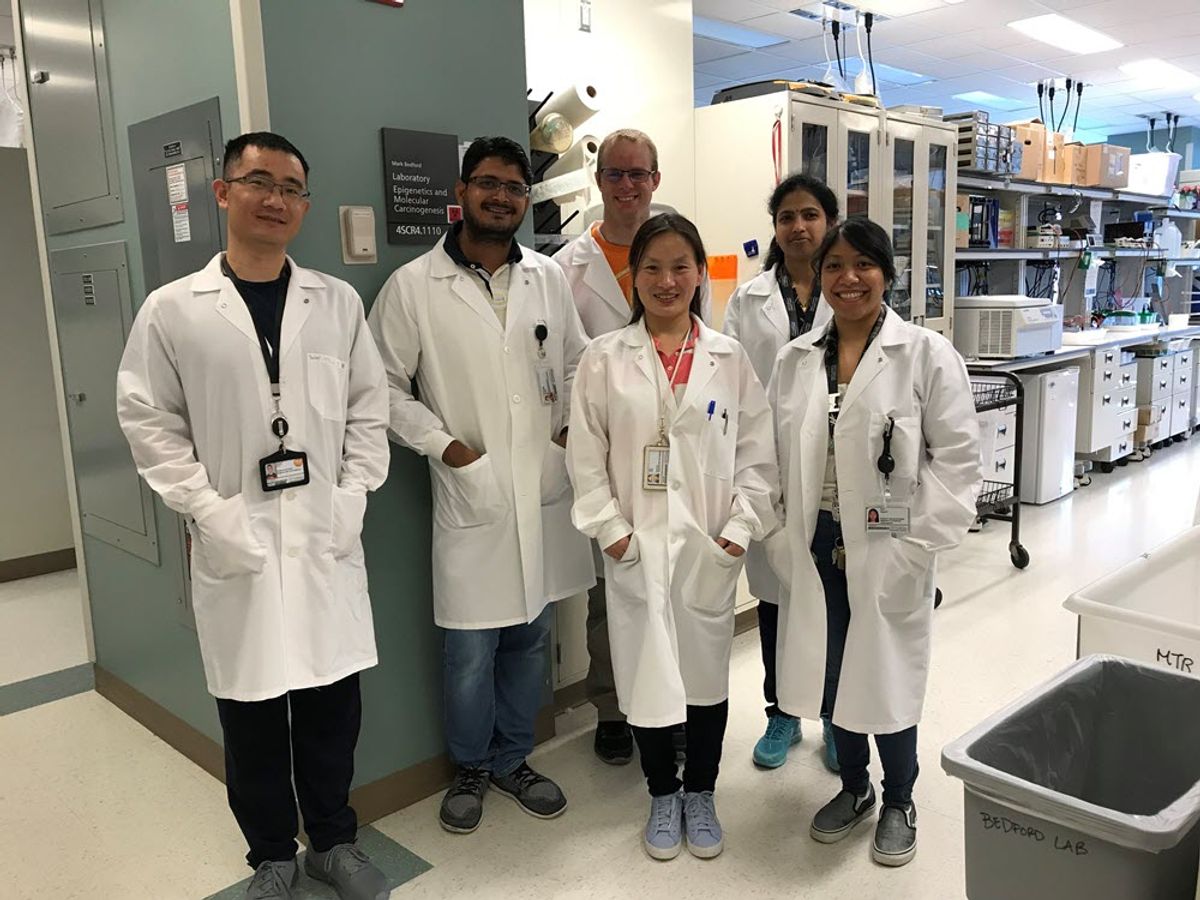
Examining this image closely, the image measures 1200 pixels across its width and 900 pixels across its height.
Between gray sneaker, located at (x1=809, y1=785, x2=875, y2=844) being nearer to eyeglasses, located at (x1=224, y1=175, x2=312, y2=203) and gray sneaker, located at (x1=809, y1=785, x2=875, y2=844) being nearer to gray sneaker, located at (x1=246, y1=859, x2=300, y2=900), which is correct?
gray sneaker, located at (x1=246, y1=859, x2=300, y2=900)

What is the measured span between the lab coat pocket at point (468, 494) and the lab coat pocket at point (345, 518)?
282 mm

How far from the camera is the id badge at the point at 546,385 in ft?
7.41

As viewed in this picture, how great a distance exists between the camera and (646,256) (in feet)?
6.75

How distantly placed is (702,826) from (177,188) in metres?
2.01

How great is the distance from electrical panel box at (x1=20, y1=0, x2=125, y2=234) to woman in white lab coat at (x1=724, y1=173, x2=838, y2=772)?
5.89 ft

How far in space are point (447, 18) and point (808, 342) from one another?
1.21m

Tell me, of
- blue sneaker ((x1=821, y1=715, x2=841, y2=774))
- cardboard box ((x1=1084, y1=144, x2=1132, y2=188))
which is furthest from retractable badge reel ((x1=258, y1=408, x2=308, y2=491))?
cardboard box ((x1=1084, y1=144, x2=1132, y2=188))

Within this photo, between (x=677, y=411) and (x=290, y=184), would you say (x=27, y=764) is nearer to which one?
(x=290, y=184)

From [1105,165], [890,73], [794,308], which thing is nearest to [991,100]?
[890,73]

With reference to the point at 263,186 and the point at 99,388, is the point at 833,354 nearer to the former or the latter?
the point at 263,186

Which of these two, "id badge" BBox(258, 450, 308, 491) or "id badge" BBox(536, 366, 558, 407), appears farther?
"id badge" BBox(536, 366, 558, 407)

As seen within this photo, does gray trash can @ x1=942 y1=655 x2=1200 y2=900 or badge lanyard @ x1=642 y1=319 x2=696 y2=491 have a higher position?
badge lanyard @ x1=642 y1=319 x2=696 y2=491

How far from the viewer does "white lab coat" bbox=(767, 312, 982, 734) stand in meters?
1.96

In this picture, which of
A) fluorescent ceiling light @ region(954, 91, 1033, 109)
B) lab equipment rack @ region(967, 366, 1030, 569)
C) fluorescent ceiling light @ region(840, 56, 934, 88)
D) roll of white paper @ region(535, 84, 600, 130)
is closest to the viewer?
roll of white paper @ region(535, 84, 600, 130)
